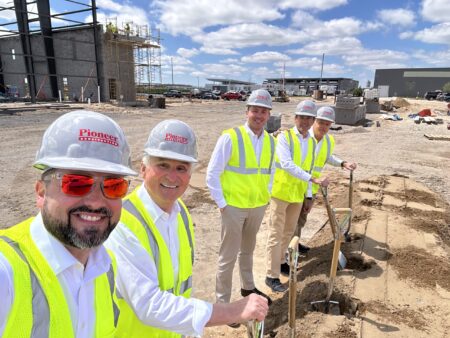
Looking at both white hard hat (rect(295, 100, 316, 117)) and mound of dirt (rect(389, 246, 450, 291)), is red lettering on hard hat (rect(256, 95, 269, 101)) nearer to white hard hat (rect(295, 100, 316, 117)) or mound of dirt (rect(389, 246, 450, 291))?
white hard hat (rect(295, 100, 316, 117))

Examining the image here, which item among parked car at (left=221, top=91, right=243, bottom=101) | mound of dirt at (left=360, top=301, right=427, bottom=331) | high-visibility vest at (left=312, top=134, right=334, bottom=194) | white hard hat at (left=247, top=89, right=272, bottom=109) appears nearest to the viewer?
mound of dirt at (left=360, top=301, right=427, bottom=331)

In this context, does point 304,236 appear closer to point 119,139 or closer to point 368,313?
point 368,313

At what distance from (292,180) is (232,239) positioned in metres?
1.14

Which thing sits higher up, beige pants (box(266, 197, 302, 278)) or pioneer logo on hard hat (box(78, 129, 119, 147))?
pioneer logo on hard hat (box(78, 129, 119, 147))

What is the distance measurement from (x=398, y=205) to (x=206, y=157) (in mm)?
6137

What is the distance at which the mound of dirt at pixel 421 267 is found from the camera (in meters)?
3.94

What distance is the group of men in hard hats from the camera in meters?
1.04

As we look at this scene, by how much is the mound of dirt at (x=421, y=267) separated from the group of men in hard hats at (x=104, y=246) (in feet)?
11.0

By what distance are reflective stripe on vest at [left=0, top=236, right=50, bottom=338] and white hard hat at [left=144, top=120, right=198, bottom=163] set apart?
894 millimetres

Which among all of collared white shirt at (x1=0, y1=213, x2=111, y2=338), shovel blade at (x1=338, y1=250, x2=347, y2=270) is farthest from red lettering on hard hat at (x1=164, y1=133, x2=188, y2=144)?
shovel blade at (x1=338, y1=250, x2=347, y2=270)

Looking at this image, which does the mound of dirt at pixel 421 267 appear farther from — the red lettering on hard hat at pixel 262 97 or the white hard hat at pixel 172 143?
the white hard hat at pixel 172 143

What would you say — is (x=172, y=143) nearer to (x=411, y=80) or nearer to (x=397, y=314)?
(x=397, y=314)

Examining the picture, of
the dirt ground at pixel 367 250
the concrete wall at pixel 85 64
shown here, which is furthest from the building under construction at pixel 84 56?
the dirt ground at pixel 367 250

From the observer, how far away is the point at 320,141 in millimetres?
4559
